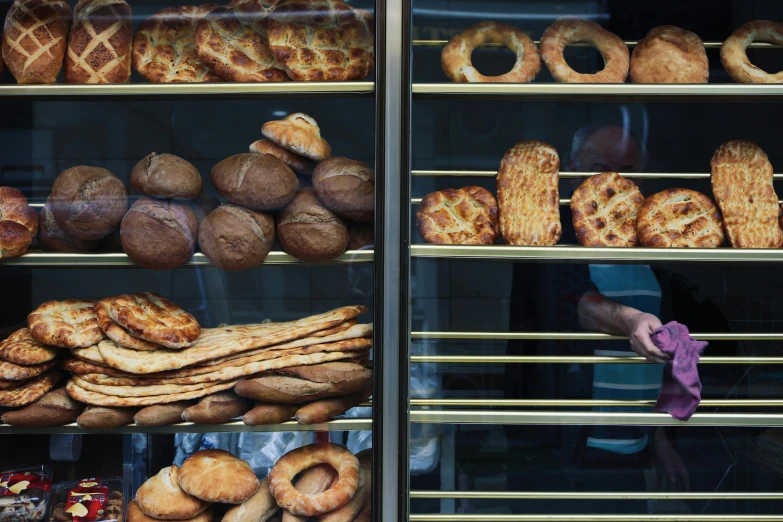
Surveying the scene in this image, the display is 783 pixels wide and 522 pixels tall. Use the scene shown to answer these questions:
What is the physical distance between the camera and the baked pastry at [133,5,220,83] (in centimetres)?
166

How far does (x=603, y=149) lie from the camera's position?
5.78 feet

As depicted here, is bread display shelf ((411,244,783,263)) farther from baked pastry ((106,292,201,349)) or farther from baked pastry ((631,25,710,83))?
baked pastry ((106,292,201,349))

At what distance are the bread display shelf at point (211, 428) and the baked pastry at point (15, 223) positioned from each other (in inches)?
18.9

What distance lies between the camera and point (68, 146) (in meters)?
1.70

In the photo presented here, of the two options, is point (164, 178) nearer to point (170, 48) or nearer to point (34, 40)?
point (170, 48)

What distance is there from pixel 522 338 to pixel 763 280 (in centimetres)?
75

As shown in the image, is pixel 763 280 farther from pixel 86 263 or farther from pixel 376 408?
pixel 86 263

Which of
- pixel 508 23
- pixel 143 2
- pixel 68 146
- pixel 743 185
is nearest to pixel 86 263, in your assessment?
pixel 68 146

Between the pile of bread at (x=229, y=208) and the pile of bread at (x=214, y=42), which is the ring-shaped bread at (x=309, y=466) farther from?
the pile of bread at (x=214, y=42)

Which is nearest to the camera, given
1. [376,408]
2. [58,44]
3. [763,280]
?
[376,408]

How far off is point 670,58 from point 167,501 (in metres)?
1.86

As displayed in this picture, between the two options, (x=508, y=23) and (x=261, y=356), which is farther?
(x=508, y=23)

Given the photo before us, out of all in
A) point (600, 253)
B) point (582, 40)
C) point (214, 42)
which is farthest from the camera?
point (582, 40)

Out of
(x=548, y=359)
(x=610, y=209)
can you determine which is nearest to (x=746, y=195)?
(x=610, y=209)
